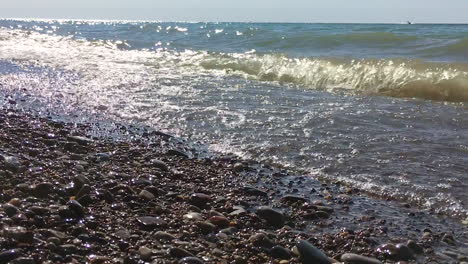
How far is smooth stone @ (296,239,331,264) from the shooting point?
340 cm

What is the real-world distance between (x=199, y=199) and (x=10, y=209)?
158 centimetres

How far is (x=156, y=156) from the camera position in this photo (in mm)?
5824

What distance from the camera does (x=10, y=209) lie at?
3758mm

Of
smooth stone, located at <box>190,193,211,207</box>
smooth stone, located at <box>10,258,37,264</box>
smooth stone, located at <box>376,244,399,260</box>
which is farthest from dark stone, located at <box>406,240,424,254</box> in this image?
smooth stone, located at <box>10,258,37,264</box>

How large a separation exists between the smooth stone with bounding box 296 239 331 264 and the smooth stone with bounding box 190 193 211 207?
1.18 metres

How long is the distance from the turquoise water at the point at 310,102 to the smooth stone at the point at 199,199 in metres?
1.51

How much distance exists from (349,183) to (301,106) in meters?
3.77

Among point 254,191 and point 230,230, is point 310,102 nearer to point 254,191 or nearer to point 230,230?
point 254,191

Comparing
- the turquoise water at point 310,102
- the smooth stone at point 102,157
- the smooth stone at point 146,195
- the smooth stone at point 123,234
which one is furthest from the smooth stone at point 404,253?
the smooth stone at point 102,157

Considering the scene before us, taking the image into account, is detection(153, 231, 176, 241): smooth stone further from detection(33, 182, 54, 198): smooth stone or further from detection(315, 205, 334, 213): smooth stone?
detection(315, 205, 334, 213): smooth stone

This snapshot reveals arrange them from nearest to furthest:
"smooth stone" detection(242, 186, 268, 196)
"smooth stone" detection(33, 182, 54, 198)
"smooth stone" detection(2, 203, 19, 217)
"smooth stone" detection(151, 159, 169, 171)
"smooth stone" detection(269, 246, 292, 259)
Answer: "smooth stone" detection(269, 246, 292, 259), "smooth stone" detection(2, 203, 19, 217), "smooth stone" detection(33, 182, 54, 198), "smooth stone" detection(242, 186, 268, 196), "smooth stone" detection(151, 159, 169, 171)

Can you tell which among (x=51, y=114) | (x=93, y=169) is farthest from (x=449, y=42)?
(x=93, y=169)

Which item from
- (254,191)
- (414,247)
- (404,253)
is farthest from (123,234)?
(414,247)

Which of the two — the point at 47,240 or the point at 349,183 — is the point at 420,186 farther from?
the point at 47,240
